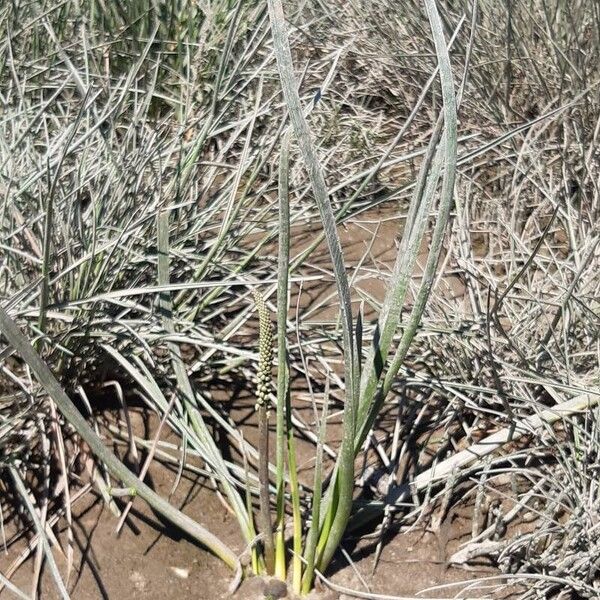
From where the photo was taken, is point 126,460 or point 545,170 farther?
point 545,170

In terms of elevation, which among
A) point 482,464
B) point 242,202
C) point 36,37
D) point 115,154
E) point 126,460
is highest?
point 36,37

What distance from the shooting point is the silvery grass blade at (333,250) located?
1.50 meters

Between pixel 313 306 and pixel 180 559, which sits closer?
pixel 180 559

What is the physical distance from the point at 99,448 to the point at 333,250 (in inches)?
21.8

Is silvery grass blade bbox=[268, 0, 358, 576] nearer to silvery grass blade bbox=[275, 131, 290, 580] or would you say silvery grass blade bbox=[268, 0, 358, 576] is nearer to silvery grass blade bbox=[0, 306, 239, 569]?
silvery grass blade bbox=[275, 131, 290, 580]

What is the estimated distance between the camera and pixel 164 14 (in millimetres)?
3227

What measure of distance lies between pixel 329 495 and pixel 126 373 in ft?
2.10

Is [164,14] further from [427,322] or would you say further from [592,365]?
[592,365]

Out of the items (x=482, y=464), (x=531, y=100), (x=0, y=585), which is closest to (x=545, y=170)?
(x=531, y=100)

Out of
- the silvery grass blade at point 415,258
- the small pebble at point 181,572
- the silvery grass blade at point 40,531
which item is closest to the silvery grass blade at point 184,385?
the small pebble at point 181,572

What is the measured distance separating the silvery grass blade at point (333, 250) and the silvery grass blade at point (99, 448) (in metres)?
0.24

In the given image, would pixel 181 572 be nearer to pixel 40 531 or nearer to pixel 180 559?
pixel 180 559

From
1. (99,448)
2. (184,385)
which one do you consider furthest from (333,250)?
(184,385)

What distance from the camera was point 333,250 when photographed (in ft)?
5.31
